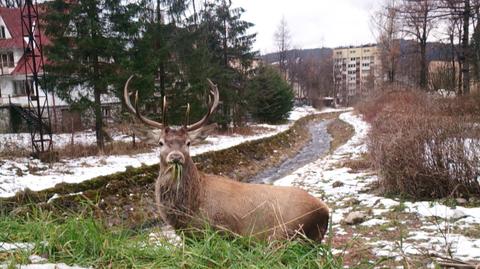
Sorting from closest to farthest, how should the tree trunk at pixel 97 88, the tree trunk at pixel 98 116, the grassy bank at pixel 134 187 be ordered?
the grassy bank at pixel 134 187 → the tree trunk at pixel 97 88 → the tree trunk at pixel 98 116

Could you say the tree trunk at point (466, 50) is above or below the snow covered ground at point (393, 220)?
above

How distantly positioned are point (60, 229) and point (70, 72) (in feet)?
54.3

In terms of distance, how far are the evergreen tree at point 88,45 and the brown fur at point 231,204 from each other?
45.0 feet

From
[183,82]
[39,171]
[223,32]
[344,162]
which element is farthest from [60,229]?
[223,32]

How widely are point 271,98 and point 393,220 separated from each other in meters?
29.1

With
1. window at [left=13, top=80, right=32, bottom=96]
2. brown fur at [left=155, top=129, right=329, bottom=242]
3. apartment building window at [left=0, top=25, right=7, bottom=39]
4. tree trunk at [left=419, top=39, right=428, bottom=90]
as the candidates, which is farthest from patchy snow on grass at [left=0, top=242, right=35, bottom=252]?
apartment building window at [left=0, top=25, right=7, bottom=39]

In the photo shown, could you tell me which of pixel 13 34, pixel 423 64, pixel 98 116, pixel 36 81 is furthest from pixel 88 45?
pixel 423 64

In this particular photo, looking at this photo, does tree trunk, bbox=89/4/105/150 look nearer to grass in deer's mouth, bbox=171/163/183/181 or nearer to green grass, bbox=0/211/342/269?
grass in deer's mouth, bbox=171/163/183/181

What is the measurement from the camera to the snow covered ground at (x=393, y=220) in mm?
5493

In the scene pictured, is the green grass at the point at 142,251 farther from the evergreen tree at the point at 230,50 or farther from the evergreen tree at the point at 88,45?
the evergreen tree at the point at 230,50

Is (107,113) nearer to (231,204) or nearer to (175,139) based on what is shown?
(175,139)

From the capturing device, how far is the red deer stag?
15.1 ft

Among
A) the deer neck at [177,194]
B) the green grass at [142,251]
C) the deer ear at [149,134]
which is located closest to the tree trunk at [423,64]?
the deer ear at [149,134]

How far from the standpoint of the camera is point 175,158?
15.0 feet
